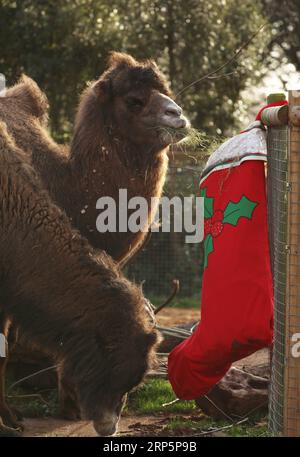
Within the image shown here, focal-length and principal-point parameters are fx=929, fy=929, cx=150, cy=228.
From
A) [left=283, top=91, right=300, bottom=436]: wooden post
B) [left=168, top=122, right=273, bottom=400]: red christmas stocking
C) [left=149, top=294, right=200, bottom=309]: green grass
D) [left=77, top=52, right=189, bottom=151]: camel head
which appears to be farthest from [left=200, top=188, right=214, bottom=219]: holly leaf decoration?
[left=149, top=294, right=200, bottom=309]: green grass

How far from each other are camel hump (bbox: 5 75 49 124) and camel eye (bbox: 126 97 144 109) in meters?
1.01

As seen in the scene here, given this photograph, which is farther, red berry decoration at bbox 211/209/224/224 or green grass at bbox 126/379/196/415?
green grass at bbox 126/379/196/415

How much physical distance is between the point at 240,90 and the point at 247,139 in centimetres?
1040

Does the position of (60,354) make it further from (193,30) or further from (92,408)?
(193,30)

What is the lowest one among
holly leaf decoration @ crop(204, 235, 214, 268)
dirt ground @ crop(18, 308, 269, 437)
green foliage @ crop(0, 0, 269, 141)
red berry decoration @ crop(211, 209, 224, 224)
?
dirt ground @ crop(18, 308, 269, 437)

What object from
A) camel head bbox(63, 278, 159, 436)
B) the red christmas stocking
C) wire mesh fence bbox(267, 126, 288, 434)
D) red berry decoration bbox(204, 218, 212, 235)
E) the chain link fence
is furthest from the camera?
the chain link fence

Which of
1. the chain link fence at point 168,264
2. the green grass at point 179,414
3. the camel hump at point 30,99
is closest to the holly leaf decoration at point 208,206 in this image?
the green grass at point 179,414

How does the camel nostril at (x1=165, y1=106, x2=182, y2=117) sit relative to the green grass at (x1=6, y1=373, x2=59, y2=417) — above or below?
above

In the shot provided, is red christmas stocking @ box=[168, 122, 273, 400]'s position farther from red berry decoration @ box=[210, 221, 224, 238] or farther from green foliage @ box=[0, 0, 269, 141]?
green foliage @ box=[0, 0, 269, 141]

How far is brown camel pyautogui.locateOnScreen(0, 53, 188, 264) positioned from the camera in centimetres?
668

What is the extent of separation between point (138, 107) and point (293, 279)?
2.73 metres

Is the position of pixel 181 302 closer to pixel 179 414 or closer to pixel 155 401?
pixel 155 401

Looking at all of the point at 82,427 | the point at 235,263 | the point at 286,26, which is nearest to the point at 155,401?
the point at 82,427

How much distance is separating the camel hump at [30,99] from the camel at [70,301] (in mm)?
2420
